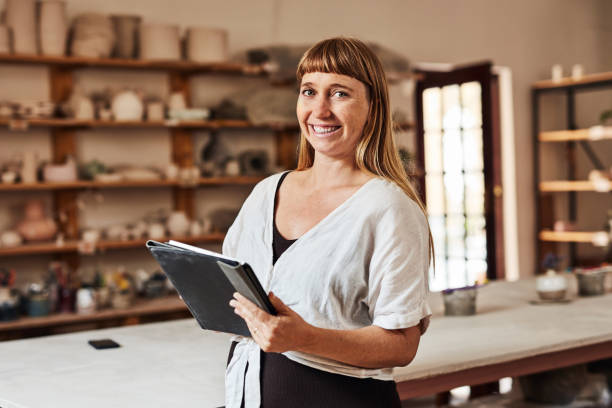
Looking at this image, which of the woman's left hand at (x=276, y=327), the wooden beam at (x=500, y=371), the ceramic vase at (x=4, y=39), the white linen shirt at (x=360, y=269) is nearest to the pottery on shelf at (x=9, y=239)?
the ceramic vase at (x=4, y=39)

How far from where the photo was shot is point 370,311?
4.81 feet

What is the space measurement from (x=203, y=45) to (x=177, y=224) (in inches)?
45.7

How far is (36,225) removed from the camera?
454cm

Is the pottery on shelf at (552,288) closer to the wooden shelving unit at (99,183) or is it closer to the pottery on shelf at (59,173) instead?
the wooden shelving unit at (99,183)

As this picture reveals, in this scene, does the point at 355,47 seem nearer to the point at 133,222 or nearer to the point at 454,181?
the point at 133,222

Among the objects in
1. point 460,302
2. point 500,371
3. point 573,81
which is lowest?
point 500,371

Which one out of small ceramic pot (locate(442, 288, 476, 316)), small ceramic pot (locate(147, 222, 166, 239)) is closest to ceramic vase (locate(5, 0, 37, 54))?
small ceramic pot (locate(147, 222, 166, 239))

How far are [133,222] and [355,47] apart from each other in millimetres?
3825

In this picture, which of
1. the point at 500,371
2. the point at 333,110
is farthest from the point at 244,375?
the point at 500,371

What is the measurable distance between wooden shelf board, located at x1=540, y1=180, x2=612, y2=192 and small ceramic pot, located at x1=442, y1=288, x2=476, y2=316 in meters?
4.07

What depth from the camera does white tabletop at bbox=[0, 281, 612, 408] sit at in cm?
184

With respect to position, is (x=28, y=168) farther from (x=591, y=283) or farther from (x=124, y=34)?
(x=591, y=283)

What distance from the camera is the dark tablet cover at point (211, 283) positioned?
1.29 meters

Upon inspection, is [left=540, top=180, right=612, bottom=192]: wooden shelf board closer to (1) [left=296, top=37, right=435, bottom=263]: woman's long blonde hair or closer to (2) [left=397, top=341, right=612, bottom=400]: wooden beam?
(2) [left=397, top=341, right=612, bottom=400]: wooden beam
